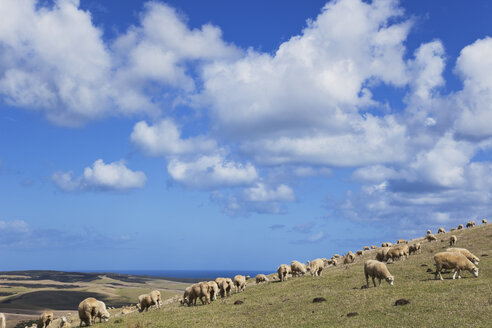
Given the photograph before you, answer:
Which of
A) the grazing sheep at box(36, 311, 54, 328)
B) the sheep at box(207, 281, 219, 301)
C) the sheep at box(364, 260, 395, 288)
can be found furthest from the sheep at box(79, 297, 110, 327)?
the sheep at box(364, 260, 395, 288)

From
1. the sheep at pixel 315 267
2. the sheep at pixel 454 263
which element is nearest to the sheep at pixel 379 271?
the sheep at pixel 454 263

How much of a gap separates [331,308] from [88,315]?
62.3 ft

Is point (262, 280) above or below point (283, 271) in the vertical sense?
below

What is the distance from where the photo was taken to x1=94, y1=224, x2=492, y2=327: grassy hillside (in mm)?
21500

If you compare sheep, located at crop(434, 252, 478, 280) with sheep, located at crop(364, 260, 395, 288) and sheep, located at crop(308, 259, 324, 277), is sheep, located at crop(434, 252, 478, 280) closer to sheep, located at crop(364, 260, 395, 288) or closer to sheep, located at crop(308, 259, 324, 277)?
sheep, located at crop(364, 260, 395, 288)

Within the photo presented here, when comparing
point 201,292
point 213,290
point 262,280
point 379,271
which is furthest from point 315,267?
point 201,292

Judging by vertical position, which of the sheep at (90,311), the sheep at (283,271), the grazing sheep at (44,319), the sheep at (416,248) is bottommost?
the grazing sheep at (44,319)

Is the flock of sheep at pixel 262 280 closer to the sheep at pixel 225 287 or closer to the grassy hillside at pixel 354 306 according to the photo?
the sheep at pixel 225 287

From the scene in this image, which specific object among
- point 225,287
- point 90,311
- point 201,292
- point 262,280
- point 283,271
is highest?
point 283,271

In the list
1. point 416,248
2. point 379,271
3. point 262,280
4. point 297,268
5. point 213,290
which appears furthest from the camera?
point 416,248

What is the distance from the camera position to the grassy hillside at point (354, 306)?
21.5 metres

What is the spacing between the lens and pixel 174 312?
32906 millimetres

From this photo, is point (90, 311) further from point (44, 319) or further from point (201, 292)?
point (201, 292)

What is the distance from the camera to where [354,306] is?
26156mm
